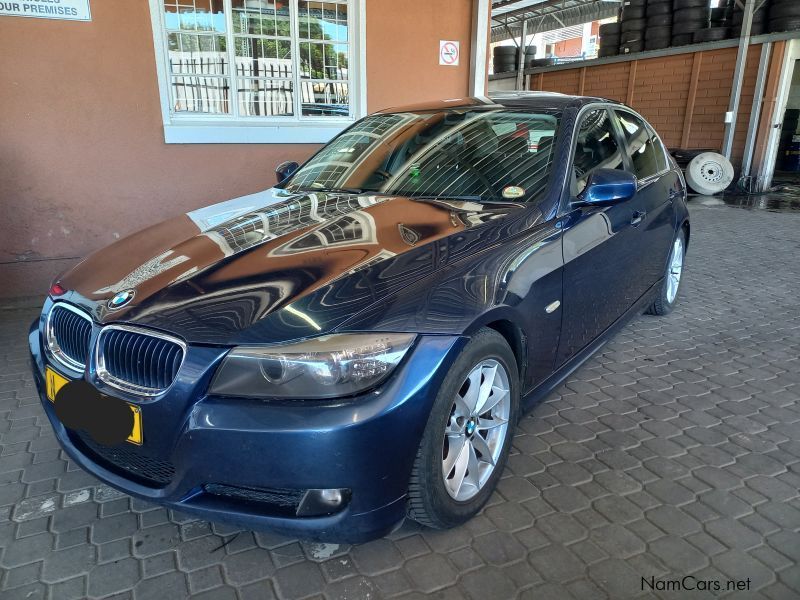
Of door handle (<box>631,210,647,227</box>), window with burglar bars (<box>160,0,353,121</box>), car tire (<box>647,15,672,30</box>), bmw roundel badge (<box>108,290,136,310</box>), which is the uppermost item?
car tire (<box>647,15,672,30</box>)

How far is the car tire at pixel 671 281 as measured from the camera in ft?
14.9

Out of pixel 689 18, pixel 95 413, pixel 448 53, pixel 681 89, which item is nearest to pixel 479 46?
pixel 448 53

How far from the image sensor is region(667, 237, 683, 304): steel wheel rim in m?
4.58

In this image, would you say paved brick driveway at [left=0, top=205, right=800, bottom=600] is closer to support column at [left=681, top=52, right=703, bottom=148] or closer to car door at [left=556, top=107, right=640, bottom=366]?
car door at [left=556, top=107, right=640, bottom=366]

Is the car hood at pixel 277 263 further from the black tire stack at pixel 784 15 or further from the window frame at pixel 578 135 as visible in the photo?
the black tire stack at pixel 784 15

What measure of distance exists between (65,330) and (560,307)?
6.85 ft

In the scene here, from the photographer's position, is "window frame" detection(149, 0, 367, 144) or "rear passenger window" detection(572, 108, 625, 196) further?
"window frame" detection(149, 0, 367, 144)

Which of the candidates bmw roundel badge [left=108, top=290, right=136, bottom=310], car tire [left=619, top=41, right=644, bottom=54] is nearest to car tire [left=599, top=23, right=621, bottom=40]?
car tire [left=619, top=41, right=644, bottom=54]

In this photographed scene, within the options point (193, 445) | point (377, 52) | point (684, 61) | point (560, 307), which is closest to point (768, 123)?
point (684, 61)

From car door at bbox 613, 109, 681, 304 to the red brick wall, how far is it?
10.7 meters

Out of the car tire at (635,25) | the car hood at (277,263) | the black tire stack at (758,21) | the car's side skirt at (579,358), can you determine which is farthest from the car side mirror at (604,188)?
the car tire at (635,25)

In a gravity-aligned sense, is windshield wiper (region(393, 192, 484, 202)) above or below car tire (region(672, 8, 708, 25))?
below

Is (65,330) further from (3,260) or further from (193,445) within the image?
(3,260)

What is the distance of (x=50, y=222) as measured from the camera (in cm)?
532
